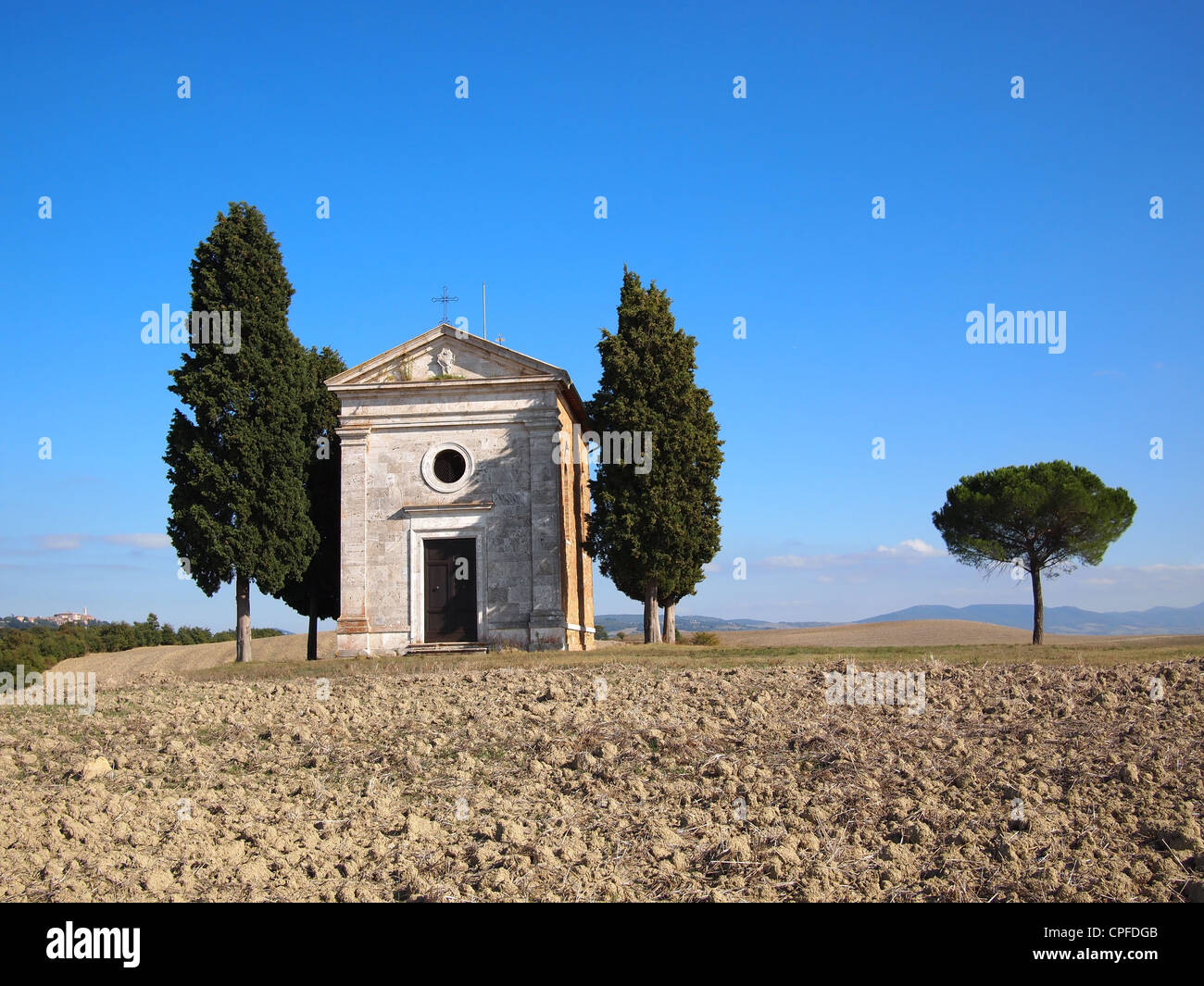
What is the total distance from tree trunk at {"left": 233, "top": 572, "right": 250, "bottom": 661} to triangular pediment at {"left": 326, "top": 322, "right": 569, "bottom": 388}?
5412 millimetres

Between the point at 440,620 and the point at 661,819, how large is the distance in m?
16.2

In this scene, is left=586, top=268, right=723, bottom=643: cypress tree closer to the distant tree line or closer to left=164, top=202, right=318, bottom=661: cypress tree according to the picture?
left=164, top=202, right=318, bottom=661: cypress tree

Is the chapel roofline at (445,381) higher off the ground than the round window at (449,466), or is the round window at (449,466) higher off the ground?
the chapel roofline at (445,381)

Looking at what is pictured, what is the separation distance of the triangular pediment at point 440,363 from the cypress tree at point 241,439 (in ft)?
6.42

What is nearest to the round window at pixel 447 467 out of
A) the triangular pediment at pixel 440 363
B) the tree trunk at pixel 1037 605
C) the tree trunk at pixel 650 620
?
the triangular pediment at pixel 440 363

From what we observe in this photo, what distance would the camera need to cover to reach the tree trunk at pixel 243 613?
23.7 m

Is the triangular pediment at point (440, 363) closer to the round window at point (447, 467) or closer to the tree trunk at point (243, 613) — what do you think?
the round window at point (447, 467)

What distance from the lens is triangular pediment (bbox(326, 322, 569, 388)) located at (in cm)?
2361

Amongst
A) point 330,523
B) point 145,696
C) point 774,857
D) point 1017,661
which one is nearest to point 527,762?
point 774,857

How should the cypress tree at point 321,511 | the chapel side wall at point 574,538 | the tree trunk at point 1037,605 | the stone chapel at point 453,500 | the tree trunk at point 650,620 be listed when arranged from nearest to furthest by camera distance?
the stone chapel at point 453,500 → the chapel side wall at point 574,538 → the tree trunk at point 650,620 → the cypress tree at point 321,511 → the tree trunk at point 1037,605

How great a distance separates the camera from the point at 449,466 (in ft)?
78.0

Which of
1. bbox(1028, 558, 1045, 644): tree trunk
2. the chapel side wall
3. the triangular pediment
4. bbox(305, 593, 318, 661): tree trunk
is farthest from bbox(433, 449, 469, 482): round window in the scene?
bbox(1028, 558, 1045, 644): tree trunk

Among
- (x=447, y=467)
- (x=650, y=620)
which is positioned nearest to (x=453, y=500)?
(x=447, y=467)

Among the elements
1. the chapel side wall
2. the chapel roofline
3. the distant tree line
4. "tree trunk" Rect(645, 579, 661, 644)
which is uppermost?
the chapel roofline
